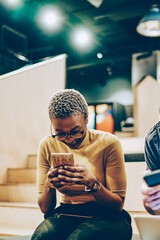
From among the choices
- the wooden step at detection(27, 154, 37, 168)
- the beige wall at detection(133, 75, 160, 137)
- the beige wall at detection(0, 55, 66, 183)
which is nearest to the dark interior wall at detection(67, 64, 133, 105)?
the beige wall at detection(133, 75, 160, 137)

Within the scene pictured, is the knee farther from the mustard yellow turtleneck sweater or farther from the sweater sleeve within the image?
the sweater sleeve

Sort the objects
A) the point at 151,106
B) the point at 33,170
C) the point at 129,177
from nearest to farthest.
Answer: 1. the point at 129,177
2. the point at 33,170
3. the point at 151,106

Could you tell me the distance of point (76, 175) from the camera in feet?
4.87

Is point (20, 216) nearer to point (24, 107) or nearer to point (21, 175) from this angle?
point (21, 175)

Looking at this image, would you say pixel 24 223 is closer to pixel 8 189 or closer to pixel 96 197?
pixel 8 189

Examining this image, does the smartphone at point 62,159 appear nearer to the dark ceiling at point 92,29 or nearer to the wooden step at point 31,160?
the wooden step at point 31,160

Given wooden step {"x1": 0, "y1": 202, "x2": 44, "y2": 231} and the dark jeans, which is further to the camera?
wooden step {"x1": 0, "y1": 202, "x2": 44, "y2": 231}

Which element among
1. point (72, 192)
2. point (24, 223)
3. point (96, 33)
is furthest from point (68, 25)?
point (72, 192)

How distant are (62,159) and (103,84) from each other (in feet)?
29.4

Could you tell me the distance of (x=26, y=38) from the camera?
9.29m

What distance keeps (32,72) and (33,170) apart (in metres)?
1.76

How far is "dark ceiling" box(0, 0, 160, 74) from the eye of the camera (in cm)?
667

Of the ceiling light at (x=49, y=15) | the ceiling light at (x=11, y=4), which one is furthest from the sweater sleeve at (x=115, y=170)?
the ceiling light at (x=11, y=4)

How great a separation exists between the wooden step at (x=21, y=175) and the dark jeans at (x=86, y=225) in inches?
86.4
